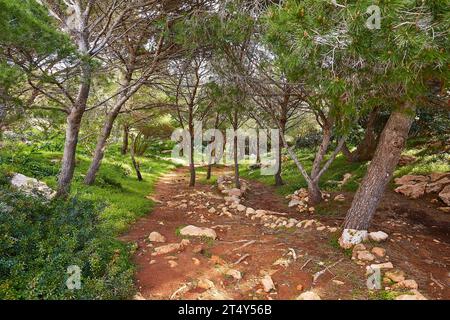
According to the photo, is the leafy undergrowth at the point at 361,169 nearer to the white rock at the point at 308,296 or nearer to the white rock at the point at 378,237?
the white rock at the point at 378,237

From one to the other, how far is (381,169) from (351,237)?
1455 mm

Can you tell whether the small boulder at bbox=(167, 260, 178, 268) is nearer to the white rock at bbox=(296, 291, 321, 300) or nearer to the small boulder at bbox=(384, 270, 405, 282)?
the white rock at bbox=(296, 291, 321, 300)

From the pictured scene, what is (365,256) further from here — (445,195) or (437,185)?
(437,185)

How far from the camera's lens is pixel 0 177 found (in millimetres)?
8117

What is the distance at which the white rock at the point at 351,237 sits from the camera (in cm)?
577

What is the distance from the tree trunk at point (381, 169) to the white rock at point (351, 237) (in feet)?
0.97

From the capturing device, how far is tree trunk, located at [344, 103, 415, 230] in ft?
19.0

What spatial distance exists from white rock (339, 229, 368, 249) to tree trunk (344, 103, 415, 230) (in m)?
0.30

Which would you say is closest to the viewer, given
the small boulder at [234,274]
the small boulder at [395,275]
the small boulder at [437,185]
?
the small boulder at [395,275]

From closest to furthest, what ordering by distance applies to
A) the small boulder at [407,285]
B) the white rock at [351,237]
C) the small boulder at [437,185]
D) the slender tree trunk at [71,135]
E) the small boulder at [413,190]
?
the small boulder at [407,285]
the white rock at [351,237]
the slender tree trunk at [71,135]
the small boulder at [437,185]
the small boulder at [413,190]

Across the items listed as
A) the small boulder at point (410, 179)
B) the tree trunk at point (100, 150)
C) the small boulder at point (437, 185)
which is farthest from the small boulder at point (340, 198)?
the tree trunk at point (100, 150)

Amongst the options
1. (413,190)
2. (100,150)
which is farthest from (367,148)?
(100,150)
